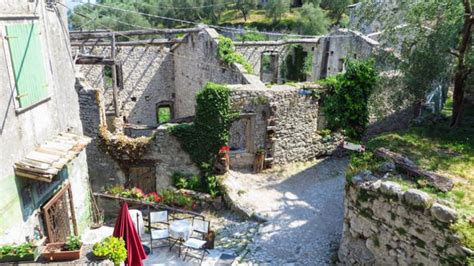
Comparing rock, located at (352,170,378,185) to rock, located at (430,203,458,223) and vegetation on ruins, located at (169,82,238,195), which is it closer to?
rock, located at (430,203,458,223)

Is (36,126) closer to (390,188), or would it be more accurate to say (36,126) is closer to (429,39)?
(390,188)

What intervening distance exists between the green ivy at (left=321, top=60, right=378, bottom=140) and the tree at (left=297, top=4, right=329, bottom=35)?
32.2 metres

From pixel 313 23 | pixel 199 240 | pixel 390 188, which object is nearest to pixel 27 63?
pixel 199 240

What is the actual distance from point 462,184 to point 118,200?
30.9 ft

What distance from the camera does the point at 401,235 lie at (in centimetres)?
715

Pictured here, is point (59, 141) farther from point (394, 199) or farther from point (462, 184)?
point (462, 184)

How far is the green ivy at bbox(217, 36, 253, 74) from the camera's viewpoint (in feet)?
50.4

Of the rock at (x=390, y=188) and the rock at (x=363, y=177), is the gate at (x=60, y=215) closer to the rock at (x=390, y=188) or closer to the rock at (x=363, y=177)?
the rock at (x=363, y=177)

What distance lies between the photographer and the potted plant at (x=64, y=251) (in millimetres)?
5945

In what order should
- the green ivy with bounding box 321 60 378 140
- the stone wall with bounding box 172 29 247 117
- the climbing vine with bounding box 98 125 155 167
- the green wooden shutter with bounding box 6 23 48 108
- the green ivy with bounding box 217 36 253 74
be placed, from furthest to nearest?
1. the stone wall with bounding box 172 29 247 117
2. the green ivy with bounding box 217 36 253 74
3. the climbing vine with bounding box 98 125 155 167
4. the green ivy with bounding box 321 60 378 140
5. the green wooden shutter with bounding box 6 23 48 108

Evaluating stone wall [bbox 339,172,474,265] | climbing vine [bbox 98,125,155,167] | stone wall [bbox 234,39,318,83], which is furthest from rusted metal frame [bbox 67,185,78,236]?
stone wall [bbox 234,39,318,83]

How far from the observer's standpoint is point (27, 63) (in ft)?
23.0


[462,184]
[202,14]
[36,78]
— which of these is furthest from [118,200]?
[202,14]

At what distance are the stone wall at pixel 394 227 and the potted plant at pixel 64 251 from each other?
17.4 ft
